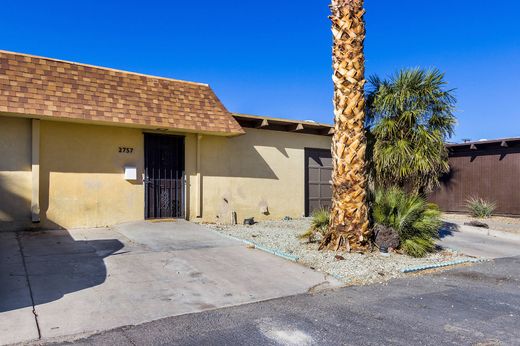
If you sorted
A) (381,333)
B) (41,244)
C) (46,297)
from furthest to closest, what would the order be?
1. (41,244)
2. (46,297)
3. (381,333)

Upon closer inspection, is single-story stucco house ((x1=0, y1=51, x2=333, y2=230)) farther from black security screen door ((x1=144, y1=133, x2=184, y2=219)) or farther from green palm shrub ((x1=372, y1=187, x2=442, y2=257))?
green palm shrub ((x1=372, y1=187, x2=442, y2=257))

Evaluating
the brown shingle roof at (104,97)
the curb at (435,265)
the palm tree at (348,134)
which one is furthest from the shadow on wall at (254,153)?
the curb at (435,265)

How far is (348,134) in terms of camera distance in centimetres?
893

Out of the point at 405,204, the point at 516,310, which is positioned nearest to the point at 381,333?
the point at 516,310

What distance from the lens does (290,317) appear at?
17.2 feet

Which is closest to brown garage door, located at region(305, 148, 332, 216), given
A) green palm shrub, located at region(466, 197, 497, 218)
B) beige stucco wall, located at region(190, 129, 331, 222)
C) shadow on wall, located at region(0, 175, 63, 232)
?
beige stucco wall, located at region(190, 129, 331, 222)

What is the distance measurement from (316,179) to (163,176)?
5681 millimetres

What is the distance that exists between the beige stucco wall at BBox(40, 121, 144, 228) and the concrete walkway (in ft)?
26.5

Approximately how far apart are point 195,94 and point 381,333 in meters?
8.79

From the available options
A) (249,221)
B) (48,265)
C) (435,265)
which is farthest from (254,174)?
(48,265)

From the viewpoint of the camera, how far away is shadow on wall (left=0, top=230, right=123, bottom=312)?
18.6 feet

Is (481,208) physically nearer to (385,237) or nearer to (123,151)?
(385,237)

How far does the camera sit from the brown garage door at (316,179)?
14906 mm

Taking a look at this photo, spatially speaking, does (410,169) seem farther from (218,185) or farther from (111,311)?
(111,311)
